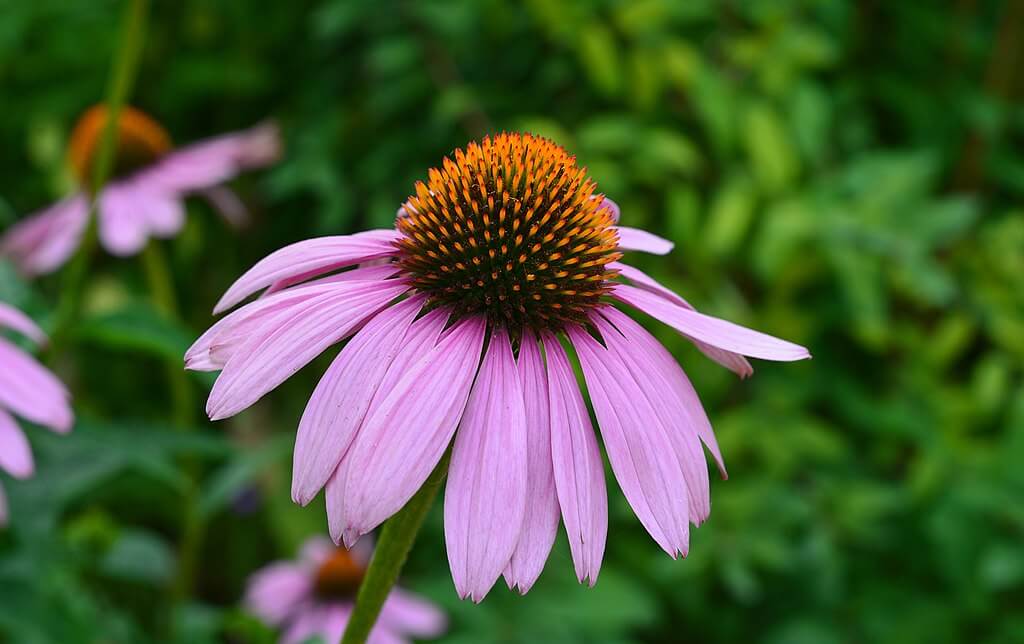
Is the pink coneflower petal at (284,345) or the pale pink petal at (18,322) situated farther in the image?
the pale pink petal at (18,322)

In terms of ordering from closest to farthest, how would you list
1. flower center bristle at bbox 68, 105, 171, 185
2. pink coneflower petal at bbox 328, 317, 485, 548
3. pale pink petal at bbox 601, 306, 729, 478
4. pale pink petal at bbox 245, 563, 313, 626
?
pink coneflower petal at bbox 328, 317, 485, 548 → pale pink petal at bbox 601, 306, 729, 478 → pale pink petal at bbox 245, 563, 313, 626 → flower center bristle at bbox 68, 105, 171, 185

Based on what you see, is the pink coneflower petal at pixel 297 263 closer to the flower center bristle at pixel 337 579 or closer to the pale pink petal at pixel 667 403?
the pale pink petal at pixel 667 403

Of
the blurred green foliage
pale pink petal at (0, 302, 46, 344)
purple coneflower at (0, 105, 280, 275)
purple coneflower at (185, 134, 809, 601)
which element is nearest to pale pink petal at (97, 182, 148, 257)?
purple coneflower at (0, 105, 280, 275)

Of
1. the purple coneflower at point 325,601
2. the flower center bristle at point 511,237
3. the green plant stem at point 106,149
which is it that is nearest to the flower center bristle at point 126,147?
the green plant stem at point 106,149

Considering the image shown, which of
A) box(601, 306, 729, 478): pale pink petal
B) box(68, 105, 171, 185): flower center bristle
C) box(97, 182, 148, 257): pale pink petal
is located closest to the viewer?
box(601, 306, 729, 478): pale pink petal

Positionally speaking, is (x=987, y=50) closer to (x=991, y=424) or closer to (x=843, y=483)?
(x=991, y=424)

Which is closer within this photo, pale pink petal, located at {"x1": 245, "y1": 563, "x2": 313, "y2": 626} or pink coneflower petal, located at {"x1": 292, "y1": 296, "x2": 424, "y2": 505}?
pink coneflower petal, located at {"x1": 292, "y1": 296, "x2": 424, "y2": 505}

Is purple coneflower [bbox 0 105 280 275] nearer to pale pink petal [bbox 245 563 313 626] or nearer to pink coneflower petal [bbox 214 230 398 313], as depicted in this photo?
pale pink petal [bbox 245 563 313 626]
